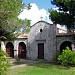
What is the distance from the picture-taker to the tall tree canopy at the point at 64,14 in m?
24.4

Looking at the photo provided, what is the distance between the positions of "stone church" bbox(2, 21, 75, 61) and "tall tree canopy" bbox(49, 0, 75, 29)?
4.91 meters

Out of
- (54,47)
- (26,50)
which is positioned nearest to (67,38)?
(54,47)

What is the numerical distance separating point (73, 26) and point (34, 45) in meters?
9.19

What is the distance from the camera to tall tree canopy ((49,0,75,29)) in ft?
80.2

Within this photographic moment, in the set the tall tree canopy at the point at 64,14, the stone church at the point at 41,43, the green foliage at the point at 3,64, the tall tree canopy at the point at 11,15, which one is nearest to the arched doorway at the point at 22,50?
the stone church at the point at 41,43

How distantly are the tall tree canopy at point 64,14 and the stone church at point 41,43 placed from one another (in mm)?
4914

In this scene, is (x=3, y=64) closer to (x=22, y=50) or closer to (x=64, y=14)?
(x=64, y=14)

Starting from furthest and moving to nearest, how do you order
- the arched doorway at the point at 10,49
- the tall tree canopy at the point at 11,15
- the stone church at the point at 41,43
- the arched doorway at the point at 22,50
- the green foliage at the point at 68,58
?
the arched doorway at the point at 10,49 → the arched doorway at the point at 22,50 → the stone church at the point at 41,43 → the green foliage at the point at 68,58 → the tall tree canopy at the point at 11,15

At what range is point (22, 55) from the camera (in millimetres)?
34594

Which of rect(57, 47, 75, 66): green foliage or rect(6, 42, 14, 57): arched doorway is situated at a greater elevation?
rect(6, 42, 14, 57): arched doorway

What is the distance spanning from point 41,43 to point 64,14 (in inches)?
336

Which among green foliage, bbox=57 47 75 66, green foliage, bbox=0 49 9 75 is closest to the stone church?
green foliage, bbox=57 47 75 66

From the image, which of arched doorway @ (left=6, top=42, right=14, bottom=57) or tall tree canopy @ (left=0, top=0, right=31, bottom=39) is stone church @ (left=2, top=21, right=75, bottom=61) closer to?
arched doorway @ (left=6, top=42, right=14, bottom=57)

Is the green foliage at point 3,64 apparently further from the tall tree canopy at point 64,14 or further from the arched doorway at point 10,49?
the arched doorway at point 10,49
